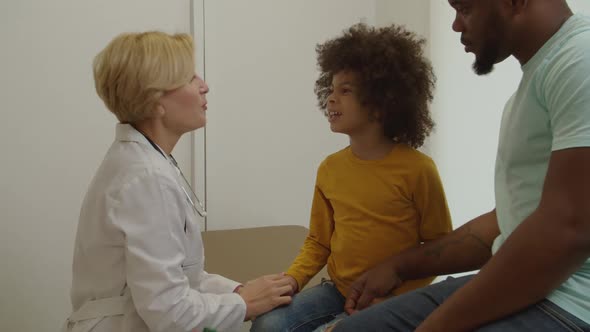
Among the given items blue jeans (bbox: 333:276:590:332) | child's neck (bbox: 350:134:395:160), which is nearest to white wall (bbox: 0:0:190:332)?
child's neck (bbox: 350:134:395:160)

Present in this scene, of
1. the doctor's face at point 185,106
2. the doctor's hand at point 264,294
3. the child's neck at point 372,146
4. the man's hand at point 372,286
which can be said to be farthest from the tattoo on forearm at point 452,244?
the doctor's face at point 185,106

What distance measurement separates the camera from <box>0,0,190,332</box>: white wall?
194 centimetres

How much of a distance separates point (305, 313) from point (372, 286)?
0.64ft

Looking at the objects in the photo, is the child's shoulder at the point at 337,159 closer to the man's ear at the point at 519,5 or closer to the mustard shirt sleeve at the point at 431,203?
the mustard shirt sleeve at the point at 431,203

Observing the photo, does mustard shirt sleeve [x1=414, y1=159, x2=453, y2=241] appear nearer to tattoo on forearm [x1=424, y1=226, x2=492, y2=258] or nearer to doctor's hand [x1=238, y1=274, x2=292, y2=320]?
tattoo on forearm [x1=424, y1=226, x2=492, y2=258]

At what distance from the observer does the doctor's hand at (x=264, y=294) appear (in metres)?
1.33

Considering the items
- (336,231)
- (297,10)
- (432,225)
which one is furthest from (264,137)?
(432,225)

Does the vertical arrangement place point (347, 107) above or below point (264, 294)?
above

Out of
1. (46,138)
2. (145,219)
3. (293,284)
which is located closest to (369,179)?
(293,284)

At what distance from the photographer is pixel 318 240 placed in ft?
4.90

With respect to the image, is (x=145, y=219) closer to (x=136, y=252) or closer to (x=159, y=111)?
(x=136, y=252)

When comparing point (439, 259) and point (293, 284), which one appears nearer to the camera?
point (439, 259)

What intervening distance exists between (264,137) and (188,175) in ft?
1.30

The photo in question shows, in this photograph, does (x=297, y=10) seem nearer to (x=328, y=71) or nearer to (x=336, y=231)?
(x=328, y=71)
